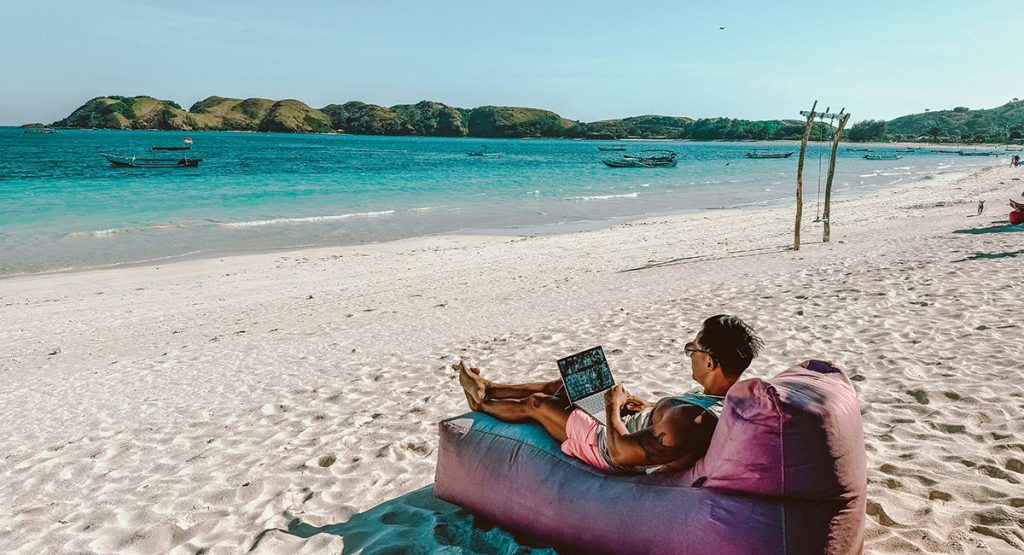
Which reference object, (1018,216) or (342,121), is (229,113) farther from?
(1018,216)

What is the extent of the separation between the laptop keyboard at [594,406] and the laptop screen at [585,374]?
2 cm

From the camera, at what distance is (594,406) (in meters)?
3.36

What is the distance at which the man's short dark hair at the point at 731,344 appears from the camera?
2938 millimetres

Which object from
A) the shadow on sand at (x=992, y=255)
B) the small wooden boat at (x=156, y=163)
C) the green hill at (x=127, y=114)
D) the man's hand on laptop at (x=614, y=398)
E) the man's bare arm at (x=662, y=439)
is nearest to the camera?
the man's bare arm at (x=662, y=439)

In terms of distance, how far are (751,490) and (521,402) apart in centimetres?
147

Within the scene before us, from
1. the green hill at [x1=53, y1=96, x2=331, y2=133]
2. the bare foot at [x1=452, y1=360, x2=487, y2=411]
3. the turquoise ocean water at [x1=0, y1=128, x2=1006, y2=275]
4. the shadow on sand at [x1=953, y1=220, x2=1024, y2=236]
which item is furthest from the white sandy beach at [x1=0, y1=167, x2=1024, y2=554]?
the green hill at [x1=53, y1=96, x2=331, y2=133]

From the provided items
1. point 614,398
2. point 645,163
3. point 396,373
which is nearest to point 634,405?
point 614,398

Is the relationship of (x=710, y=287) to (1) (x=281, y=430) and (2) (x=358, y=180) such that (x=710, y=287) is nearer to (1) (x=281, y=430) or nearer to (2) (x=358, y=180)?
(1) (x=281, y=430)

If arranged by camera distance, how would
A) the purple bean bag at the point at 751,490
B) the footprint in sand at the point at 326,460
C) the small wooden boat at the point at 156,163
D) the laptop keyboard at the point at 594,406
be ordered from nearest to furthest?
1. the purple bean bag at the point at 751,490
2. the laptop keyboard at the point at 594,406
3. the footprint in sand at the point at 326,460
4. the small wooden boat at the point at 156,163

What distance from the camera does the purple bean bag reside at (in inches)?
94.3

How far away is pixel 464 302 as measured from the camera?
10.0 m

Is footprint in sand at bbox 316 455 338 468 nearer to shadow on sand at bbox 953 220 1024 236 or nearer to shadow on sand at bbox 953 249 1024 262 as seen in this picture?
shadow on sand at bbox 953 249 1024 262

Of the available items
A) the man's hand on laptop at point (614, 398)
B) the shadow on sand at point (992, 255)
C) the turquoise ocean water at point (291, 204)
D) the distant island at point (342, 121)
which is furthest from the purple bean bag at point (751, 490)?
the distant island at point (342, 121)

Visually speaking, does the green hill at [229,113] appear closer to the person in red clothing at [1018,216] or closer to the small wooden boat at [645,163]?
the small wooden boat at [645,163]
